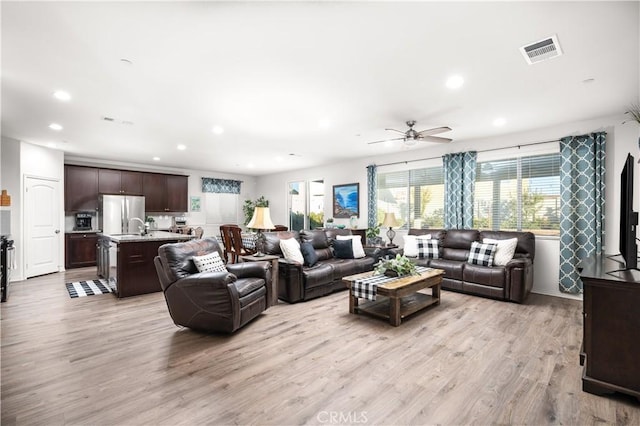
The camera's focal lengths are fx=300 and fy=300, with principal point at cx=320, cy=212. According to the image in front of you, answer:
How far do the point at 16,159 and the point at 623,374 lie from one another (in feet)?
29.4

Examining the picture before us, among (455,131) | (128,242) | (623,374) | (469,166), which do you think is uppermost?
(455,131)

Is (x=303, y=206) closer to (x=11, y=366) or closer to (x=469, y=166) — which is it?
(x=469, y=166)

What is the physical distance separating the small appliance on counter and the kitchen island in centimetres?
302

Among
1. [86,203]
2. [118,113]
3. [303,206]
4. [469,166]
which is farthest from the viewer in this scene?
[303,206]

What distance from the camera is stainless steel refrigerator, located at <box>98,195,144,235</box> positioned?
23.7 feet

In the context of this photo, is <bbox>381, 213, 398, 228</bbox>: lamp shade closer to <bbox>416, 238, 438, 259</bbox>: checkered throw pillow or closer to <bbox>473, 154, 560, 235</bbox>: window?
<bbox>416, 238, 438, 259</bbox>: checkered throw pillow

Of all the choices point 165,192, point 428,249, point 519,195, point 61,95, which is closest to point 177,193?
point 165,192

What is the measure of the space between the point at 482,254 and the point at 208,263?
162 inches

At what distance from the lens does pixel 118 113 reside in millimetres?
4156

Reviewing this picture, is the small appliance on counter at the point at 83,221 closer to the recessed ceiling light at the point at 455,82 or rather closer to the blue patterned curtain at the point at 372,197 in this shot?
the blue patterned curtain at the point at 372,197

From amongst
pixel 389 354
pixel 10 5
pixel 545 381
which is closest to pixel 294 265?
pixel 389 354

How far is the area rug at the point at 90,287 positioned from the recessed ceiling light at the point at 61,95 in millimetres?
2824

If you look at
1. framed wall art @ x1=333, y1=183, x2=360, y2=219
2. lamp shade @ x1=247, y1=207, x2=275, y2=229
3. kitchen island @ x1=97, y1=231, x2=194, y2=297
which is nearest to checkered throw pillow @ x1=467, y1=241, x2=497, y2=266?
framed wall art @ x1=333, y1=183, x2=360, y2=219

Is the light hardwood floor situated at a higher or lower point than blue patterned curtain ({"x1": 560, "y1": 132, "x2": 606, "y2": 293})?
lower
